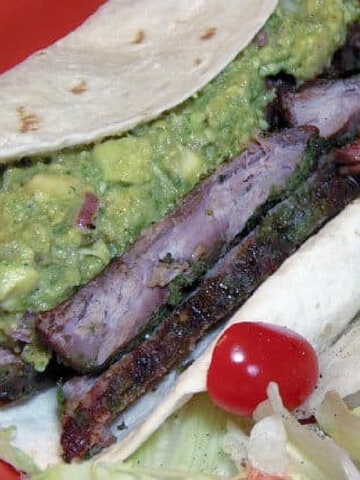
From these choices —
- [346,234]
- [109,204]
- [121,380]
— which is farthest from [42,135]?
[346,234]

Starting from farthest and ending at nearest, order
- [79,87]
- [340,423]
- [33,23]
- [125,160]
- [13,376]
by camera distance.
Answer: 1. [33,23]
2. [79,87]
3. [125,160]
4. [13,376]
5. [340,423]

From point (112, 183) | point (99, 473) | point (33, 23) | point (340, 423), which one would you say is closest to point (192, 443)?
point (99, 473)

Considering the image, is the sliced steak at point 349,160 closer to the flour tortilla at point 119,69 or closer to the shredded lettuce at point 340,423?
the flour tortilla at point 119,69

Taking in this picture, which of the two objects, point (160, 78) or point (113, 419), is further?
point (160, 78)

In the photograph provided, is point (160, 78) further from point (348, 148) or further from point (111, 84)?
point (348, 148)

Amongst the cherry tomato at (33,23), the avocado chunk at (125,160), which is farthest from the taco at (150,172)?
the cherry tomato at (33,23)

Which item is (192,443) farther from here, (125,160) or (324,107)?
(324,107)

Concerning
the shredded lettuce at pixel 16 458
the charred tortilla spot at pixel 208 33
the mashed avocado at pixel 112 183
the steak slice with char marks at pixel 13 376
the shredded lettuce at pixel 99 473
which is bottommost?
the shredded lettuce at pixel 16 458
